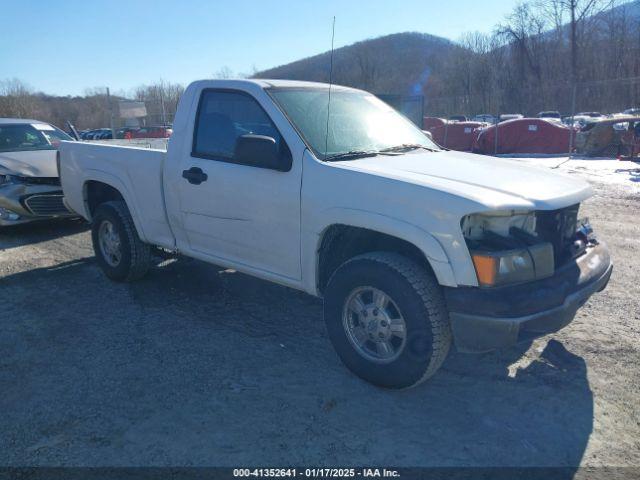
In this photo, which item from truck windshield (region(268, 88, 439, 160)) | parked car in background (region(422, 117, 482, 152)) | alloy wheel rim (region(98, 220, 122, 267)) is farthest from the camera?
parked car in background (region(422, 117, 482, 152))

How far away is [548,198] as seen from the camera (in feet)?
9.73

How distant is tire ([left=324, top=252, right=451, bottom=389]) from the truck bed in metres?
2.06

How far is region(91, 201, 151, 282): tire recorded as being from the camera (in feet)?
17.0

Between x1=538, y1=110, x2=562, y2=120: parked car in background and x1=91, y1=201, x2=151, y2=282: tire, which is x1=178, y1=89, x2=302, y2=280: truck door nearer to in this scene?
x1=91, y1=201, x2=151, y2=282: tire

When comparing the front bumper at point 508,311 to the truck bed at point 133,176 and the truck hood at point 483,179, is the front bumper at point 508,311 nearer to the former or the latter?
the truck hood at point 483,179

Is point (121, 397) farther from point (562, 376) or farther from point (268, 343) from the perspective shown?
point (562, 376)

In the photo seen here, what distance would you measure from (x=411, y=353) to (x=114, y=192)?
388 centimetres

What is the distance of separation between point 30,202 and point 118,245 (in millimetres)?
2647

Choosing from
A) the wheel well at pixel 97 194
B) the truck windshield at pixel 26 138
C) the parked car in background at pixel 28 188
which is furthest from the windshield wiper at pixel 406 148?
the truck windshield at pixel 26 138

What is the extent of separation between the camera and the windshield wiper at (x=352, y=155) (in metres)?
3.59

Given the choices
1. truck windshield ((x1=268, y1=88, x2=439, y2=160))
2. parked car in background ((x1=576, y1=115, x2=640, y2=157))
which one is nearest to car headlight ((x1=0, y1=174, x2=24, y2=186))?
truck windshield ((x1=268, y1=88, x2=439, y2=160))

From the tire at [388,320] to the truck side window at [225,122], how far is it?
4.32ft

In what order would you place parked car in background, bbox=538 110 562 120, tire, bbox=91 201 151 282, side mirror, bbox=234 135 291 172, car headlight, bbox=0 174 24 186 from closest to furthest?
side mirror, bbox=234 135 291 172 → tire, bbox=91 201 151 282 → car headlight, bbox=0 174 24 186 → parked car in background, bbox=538 110 562 120

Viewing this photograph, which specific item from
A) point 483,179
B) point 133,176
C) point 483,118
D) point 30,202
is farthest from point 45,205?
point 483,118
